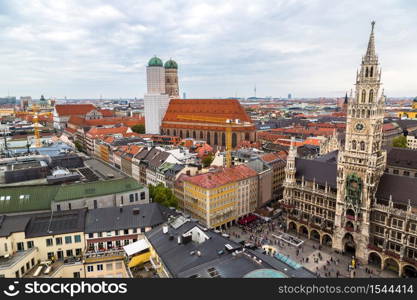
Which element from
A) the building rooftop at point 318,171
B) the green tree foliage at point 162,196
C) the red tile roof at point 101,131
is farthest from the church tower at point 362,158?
the red tile roof at point 101,131

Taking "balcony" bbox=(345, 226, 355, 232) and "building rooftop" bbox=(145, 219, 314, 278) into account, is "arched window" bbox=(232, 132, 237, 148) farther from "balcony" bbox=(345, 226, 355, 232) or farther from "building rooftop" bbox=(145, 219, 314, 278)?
"building rooftop" bbox=(145, 219, 314, 278)

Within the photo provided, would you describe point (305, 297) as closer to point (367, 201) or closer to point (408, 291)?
point (408, 291)

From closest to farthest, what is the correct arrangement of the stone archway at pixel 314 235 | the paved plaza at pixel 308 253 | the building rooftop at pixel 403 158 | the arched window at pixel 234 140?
the paved plaza at pixel 308 253 < the stone archway at pixel 314 235 < the building rooftop at pixel 403 158 < the arched window at pixel 234 140

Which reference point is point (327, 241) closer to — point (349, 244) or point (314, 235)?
point (314, 235)

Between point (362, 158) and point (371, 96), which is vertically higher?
point (371, 96)

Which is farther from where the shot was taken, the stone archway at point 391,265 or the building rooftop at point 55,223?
the stone archway at point 391,265

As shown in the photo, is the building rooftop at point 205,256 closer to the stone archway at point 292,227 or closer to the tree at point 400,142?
the stone archway at point 292,227

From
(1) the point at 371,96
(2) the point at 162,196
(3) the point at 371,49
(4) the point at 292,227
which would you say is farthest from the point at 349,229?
(2) the point at 162,196

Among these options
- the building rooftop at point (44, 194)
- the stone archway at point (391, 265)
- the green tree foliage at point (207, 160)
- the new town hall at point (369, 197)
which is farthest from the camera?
the green tree foliage at point (207, 160)

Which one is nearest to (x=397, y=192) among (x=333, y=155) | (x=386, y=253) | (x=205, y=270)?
(x=386, y=253)
